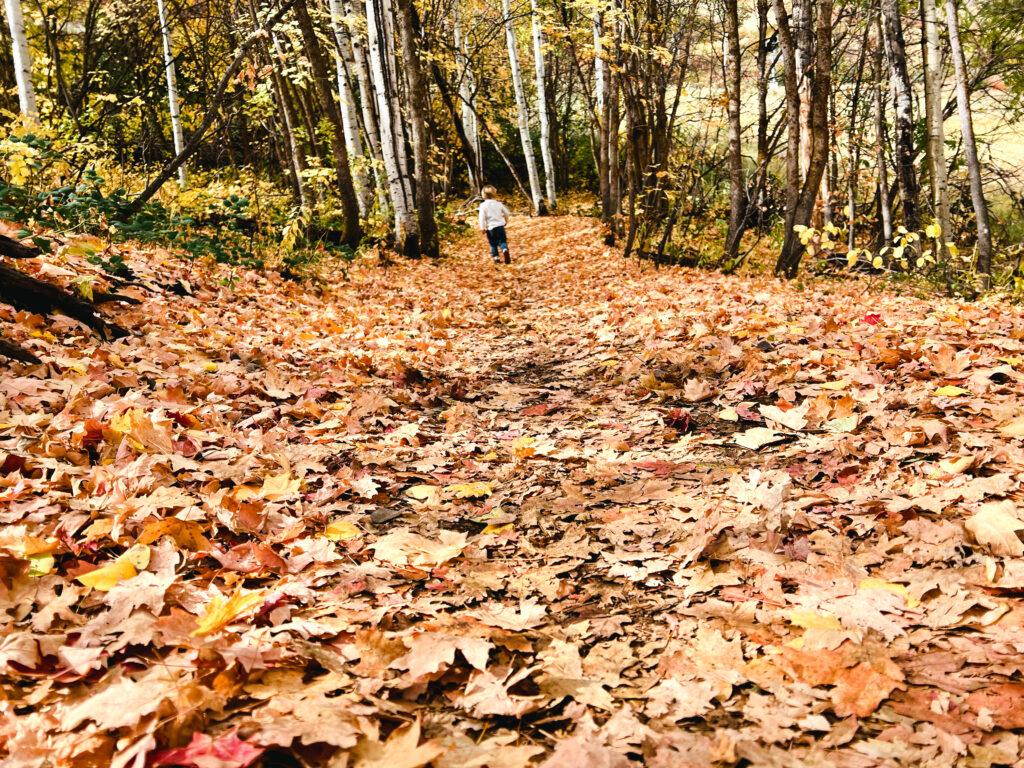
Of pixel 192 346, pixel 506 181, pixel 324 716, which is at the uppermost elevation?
pixel 506 181

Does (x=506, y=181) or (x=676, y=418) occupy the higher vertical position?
(x=506, y=181)

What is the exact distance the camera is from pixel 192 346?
414 centimetres

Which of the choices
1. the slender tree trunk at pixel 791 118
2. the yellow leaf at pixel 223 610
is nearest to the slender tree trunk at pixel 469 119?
the slender tree trunk at pixel 791 118

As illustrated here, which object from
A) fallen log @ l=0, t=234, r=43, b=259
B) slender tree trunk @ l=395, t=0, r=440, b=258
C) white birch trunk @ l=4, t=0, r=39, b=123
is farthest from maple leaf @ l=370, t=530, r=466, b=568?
white birch trunk @ l=4, t=0, r=39, b=123

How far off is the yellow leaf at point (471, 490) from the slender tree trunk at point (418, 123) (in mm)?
9416

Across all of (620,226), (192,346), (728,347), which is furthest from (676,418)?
(620,226)

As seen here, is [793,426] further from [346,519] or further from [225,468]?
[225,468]

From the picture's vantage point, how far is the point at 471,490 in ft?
8.60

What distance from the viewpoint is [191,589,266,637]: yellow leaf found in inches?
57.0

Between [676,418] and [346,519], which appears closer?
[346,519]

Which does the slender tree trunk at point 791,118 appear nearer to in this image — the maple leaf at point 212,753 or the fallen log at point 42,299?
the fallen log at point 42,299

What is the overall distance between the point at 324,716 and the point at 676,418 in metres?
2.56

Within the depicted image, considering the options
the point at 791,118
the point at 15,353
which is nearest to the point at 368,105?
the point at 791,118

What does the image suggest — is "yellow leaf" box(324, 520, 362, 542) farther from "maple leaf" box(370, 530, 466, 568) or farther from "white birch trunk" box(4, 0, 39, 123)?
"white birch trunk" box(4, 0, 39, 123)
